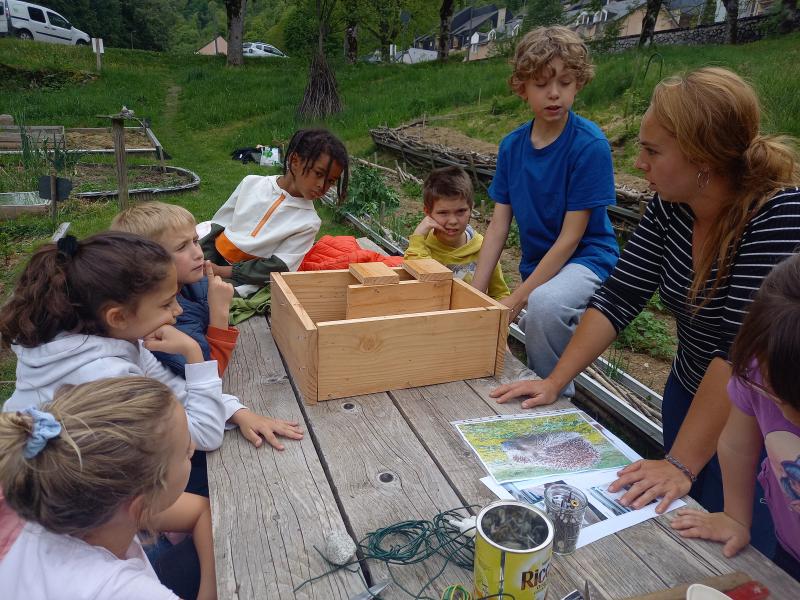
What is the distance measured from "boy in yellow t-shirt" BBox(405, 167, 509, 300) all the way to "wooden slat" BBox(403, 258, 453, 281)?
2.68ft

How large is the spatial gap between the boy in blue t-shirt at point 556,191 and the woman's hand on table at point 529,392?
1.70 ft

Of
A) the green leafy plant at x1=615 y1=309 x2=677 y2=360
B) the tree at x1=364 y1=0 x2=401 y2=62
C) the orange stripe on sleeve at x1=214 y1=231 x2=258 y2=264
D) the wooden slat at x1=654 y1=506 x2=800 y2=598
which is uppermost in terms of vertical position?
the tree at x1=364 y1=0 x2=401 y2=62

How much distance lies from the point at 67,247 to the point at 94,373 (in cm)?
34

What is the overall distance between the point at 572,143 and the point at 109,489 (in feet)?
7.67

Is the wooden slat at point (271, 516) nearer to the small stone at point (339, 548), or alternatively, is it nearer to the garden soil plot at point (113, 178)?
the small stone at point (339, 548)

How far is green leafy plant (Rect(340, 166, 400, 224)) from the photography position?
6.38 m

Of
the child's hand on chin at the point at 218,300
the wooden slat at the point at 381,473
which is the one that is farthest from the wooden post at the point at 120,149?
the wooden slat at the point at 381,473

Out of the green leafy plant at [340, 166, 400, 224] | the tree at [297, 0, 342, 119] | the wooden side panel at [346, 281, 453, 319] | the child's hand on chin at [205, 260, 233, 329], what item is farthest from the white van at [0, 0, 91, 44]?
the wooden side panel at [346, 281, 453, 319]

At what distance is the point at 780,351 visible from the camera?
1114 millimetres

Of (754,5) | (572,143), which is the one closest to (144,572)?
(572,143)

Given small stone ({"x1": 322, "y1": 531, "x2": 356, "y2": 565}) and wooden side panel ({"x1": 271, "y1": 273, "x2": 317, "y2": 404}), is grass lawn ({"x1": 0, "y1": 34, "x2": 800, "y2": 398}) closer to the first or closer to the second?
wooden side panel ({"x1": 271, "y1": 273, "x2": 317, "y2": 404})

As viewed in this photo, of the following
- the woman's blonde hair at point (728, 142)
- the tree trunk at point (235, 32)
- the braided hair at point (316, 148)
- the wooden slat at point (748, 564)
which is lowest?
the wooden slat at point (748, 564)

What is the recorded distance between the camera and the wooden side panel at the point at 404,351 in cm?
190

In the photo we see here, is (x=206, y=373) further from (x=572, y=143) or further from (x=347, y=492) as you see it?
(x=572, y=143)
